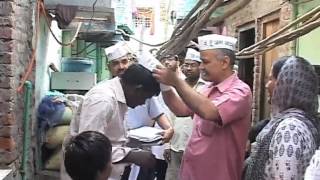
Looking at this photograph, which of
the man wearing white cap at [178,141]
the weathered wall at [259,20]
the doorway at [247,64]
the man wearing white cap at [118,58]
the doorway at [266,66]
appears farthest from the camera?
the doorway at [247,64]

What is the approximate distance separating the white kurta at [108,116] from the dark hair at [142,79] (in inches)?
3.5

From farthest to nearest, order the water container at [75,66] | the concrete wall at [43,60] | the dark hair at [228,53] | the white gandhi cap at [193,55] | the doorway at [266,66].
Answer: the water container at [75,66] < the doorway at [266,66] < the concrete wall at [43,60] < the white gandhi cap at [193,55] < the dark hair at [228,53]

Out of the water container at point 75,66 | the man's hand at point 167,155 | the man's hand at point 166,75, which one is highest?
the water container at point 75,66

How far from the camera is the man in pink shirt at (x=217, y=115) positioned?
2971 millimetres

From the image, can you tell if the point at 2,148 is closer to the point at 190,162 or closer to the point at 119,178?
the point at 119,178

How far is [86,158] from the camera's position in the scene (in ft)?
7.64

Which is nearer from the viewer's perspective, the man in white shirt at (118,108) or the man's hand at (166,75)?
the man's hand at (166,75)

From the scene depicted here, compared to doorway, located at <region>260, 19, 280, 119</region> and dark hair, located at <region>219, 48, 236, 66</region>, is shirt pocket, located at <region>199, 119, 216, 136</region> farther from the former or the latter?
doorway, located at <region>260, 19, 280, 119</region>

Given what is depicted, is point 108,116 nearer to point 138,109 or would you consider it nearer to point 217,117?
point 217,117

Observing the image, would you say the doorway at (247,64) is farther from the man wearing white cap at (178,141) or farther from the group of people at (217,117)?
the group of people at (217,117)

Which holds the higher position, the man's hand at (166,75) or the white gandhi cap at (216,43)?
the white gandhi cap at (216,43)

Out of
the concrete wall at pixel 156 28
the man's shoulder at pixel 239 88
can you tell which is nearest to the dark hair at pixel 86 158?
the man's shoulder at pixel 239 88

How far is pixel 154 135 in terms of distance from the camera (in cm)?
433

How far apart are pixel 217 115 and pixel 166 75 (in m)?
0.36
